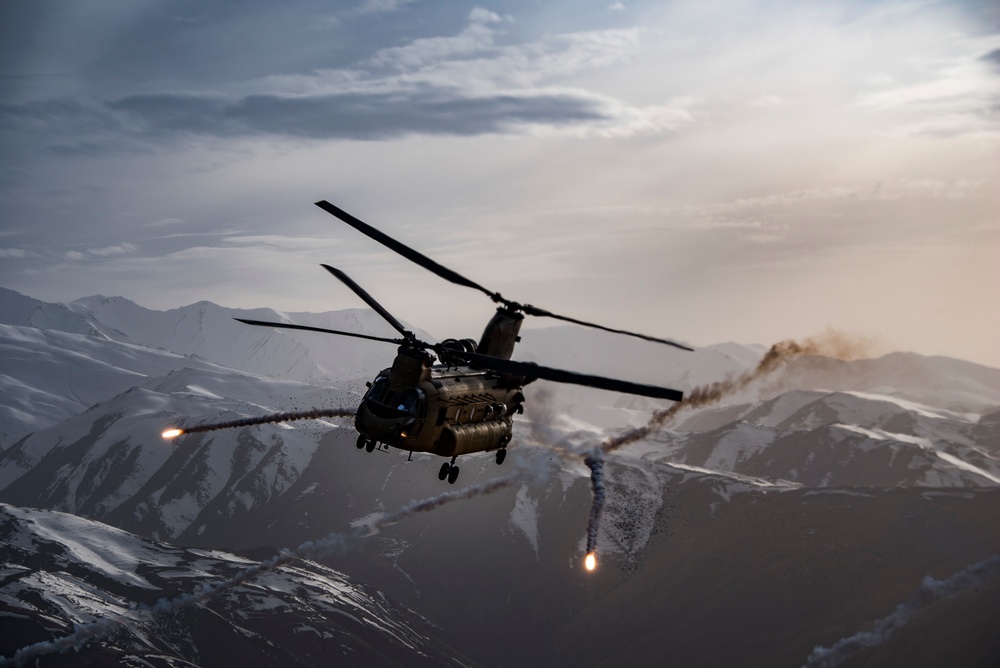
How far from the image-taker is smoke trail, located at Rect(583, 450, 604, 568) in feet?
148

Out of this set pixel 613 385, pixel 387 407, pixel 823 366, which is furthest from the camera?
pixel 823 366

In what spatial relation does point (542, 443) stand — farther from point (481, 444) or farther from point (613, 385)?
point (613, 385)

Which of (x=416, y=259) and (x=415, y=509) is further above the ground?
(x=416, y=259)

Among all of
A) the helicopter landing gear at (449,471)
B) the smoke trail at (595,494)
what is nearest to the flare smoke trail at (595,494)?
the smoke trail at (595,494)

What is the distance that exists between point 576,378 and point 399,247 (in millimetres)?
11815

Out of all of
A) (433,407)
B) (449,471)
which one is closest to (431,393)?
(433,407)

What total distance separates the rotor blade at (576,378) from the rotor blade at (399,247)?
418 cm

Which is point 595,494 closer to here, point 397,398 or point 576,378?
point 397,398

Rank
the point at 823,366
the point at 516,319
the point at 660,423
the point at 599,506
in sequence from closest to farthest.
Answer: the point at 599,506 → the point at 516,319 → the point at 660,423 → the point at 823,366

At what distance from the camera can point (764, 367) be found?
74.1m

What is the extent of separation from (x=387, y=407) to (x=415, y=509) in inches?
944

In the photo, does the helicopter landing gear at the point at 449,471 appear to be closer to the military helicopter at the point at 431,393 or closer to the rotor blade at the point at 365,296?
the military helicopter at the point at 431,393

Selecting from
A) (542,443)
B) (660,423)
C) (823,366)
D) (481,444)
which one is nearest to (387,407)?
(481,444)

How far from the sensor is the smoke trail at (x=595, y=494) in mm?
45094
